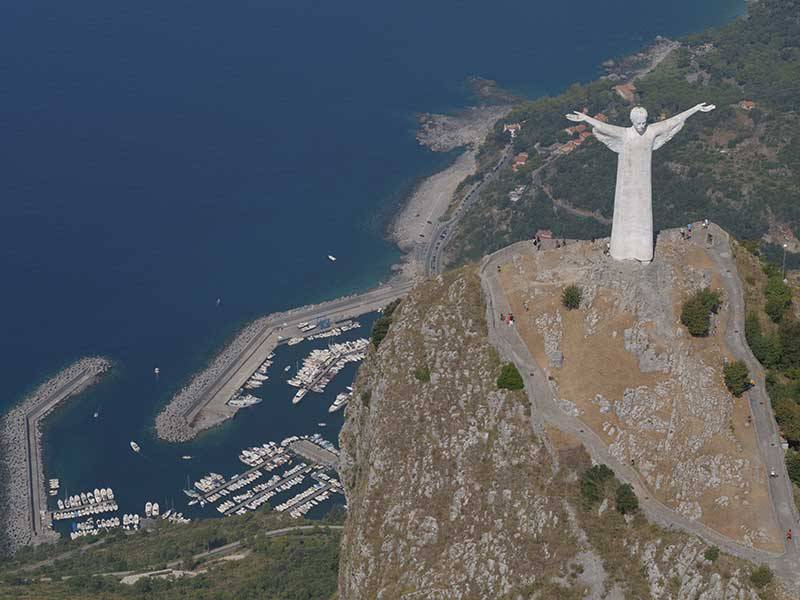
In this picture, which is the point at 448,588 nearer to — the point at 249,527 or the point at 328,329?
the point at 249,527

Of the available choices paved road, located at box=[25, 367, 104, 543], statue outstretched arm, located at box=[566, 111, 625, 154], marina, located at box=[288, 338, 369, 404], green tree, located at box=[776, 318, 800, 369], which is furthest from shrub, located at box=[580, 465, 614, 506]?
marina, located at box=[288, 338, 369, 404]

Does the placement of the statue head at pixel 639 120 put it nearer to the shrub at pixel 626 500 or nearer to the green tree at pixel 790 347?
the green tree at pixel 790 347

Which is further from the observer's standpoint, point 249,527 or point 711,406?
point 249,527

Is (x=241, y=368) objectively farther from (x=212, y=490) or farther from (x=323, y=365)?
(x=212, y=490)

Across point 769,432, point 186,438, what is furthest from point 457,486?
point 186,438

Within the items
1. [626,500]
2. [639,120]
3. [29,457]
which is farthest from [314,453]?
[626,500]

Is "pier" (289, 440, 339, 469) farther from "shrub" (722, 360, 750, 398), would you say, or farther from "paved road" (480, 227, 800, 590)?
"shrub" (722, 360, 750, 398)
